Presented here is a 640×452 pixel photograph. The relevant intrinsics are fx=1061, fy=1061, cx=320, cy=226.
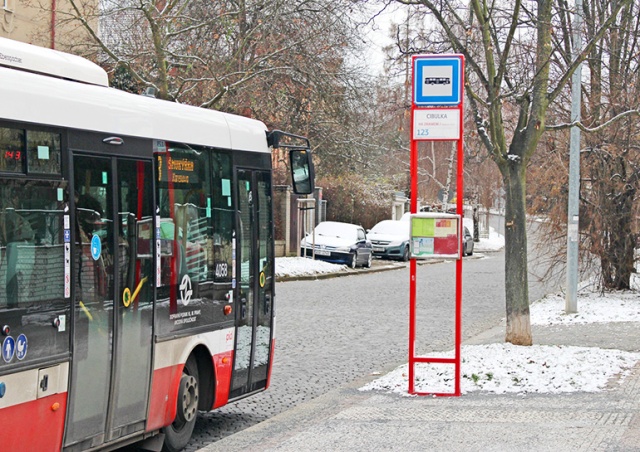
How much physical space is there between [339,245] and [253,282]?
28.0m

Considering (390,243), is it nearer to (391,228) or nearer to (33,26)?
(391,228)

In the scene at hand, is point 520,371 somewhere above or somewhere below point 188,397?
below

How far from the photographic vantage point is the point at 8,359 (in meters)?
5.89

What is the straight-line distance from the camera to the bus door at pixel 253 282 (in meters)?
9.32

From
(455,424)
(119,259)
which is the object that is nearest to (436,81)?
(455,424)

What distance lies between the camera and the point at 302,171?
10.0m

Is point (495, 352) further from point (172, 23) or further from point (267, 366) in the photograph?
point (172, 23)

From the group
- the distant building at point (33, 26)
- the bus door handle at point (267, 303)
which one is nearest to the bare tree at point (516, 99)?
the bus door handle at point (267, 303)

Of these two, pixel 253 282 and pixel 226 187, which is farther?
pixel 253 282

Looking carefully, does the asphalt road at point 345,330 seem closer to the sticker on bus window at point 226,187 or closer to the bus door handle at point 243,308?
the bus door handle at point 243,308

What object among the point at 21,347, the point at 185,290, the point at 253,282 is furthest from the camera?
the point at 253,282

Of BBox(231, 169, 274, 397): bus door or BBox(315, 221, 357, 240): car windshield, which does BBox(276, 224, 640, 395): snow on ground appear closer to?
BBox(231, 169, 274, 397): bus door

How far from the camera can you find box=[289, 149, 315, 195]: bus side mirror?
395 inches

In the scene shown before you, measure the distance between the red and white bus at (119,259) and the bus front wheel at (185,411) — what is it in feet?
0.05
